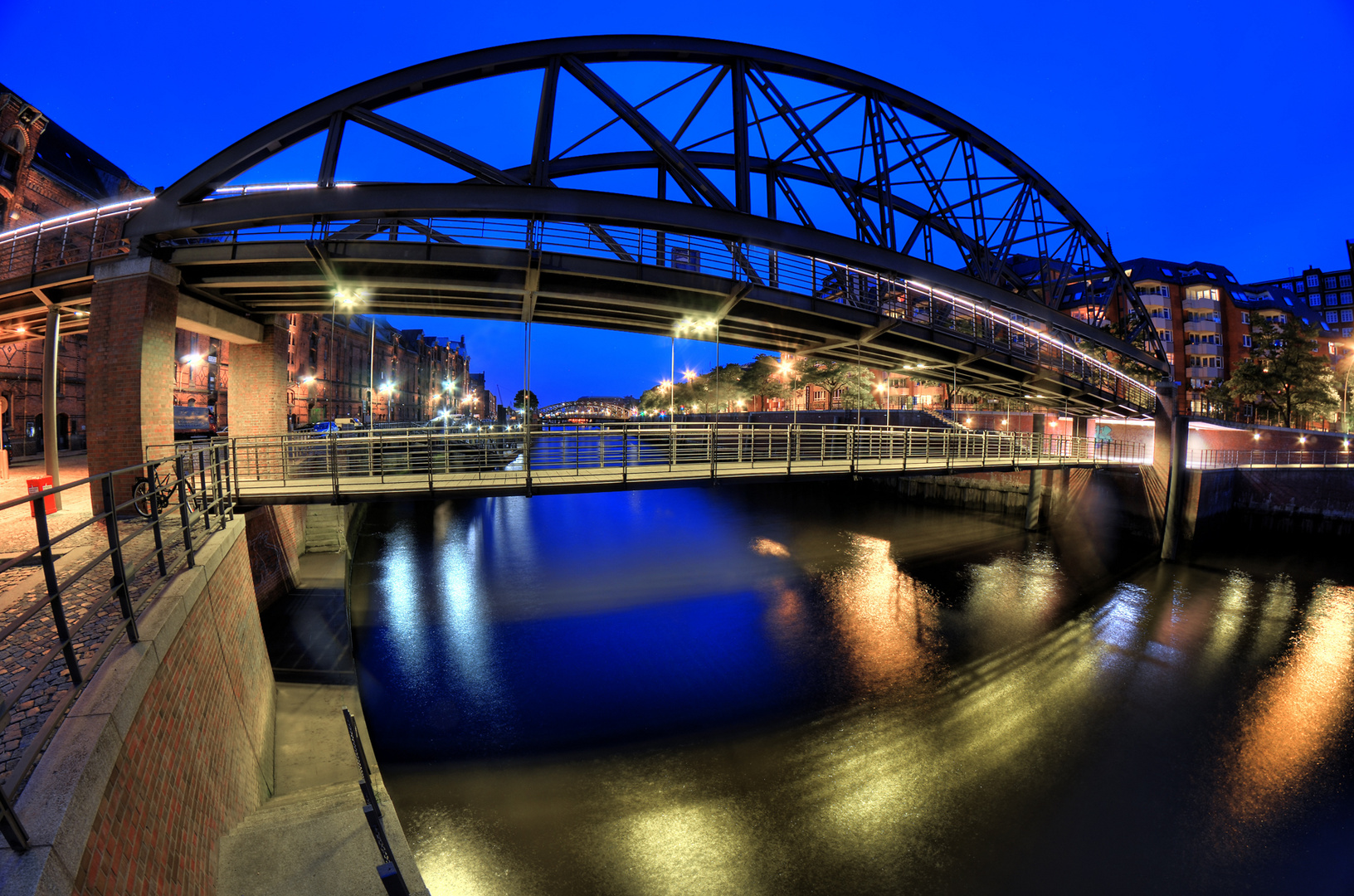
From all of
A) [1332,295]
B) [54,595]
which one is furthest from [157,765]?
[1332,295]

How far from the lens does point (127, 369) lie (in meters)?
10.6

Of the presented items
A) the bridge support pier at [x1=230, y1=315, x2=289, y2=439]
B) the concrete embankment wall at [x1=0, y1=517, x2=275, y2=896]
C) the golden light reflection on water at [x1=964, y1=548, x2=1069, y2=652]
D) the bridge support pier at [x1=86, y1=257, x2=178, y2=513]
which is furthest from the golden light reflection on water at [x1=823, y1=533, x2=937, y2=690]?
the bridge support pier at [x1=230, y1=315, x2=289, y2=439]

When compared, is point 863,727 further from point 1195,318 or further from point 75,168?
point 1195,318

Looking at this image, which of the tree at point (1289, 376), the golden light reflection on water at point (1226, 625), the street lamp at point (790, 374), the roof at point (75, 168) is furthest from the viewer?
the street lamp at point (790, 374)

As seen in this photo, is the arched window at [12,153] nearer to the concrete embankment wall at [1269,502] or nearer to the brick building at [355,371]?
the brick building at [355,371]

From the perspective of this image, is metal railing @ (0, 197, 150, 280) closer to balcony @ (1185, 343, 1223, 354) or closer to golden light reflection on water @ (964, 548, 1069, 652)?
golden light reflection on water @ (964, 548, 1069, 652)

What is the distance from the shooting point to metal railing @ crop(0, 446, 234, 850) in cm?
252

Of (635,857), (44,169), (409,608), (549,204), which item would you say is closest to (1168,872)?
(635,857)

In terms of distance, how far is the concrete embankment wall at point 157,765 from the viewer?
2547mm

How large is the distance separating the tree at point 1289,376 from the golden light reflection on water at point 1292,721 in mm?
40129

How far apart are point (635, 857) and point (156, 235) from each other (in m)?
15.1

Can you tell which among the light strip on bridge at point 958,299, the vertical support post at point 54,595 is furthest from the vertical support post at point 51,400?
the light strip on bridge at point 958,299

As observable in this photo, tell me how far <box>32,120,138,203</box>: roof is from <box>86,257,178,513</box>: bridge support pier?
28.5 m

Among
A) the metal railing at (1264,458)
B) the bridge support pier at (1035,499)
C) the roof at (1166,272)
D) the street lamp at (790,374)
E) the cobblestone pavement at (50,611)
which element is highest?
the roof at (1166,272)
